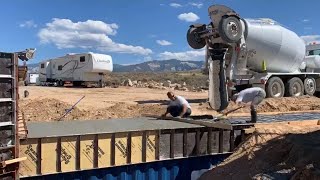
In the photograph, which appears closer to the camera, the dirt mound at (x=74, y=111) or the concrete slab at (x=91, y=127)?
the concrete slab at (x=91, y=127)

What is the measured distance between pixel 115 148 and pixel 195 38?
10456 millimetres

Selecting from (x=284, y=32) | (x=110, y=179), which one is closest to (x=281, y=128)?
(x=110, y=179)

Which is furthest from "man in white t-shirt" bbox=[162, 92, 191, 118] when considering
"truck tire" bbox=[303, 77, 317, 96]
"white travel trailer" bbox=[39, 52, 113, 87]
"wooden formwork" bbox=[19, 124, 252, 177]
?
"white travel trailer" bbox=[39, 52, 113, 87]

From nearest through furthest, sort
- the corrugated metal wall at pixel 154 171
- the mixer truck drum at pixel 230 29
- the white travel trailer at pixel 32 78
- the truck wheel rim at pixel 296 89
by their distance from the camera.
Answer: the corrugated metal wall at pixel 154 171 < the mixer truck drum at pixel 230 29 < the truck wheel rim at pixel 296 89 < the white travel trailer at pixel 32 78

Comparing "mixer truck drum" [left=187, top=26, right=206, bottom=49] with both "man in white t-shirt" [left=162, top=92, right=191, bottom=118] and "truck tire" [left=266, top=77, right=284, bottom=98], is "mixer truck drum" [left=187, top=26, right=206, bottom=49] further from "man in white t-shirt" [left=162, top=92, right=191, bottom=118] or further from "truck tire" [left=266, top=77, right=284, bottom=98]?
"man in white t-shirt" [left=162, top=92, right=191, bottom=118]

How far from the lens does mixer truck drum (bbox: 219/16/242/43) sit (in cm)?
1558

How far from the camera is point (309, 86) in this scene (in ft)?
68.9

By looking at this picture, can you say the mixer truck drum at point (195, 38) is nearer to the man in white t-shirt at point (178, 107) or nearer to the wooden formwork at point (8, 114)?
the man in white t-shirt at point (178, 107)

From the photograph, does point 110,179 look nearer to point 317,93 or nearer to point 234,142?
point 234,142

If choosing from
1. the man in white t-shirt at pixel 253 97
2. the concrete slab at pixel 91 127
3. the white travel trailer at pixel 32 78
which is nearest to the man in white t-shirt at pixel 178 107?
the concrete slab at pixel 91 127

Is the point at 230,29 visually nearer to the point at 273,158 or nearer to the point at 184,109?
the point at 184,109

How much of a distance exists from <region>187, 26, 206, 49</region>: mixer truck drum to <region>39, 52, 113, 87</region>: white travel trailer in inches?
639

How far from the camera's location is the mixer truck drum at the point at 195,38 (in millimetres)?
17766

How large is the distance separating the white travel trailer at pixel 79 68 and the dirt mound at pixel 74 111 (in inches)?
A: 598
